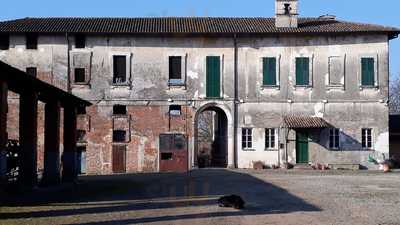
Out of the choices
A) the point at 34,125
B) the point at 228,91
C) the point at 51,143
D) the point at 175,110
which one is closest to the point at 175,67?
the point at 175,110

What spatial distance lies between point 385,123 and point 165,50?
14658mm

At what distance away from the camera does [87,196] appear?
72.1 ft

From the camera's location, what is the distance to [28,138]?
23375 mm

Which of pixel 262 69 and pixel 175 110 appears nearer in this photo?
pixel 262 69

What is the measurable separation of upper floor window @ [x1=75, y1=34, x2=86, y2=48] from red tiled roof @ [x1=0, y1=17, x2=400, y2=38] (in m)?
0.44

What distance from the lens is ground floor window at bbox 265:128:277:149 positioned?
1654 inches

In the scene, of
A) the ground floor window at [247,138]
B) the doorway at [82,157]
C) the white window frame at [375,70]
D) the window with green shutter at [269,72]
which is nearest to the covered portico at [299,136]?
the ground floor window at [247,138]

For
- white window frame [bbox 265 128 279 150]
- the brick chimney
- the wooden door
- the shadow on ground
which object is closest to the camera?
the shadow on ground

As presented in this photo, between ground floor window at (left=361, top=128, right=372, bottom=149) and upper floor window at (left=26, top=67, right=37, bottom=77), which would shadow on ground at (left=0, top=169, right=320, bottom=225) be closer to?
ground floor window at (left=361, top=128, right=372, bottom=149)

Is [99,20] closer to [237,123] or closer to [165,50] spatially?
[165,50]

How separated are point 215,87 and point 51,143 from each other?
1684 cm

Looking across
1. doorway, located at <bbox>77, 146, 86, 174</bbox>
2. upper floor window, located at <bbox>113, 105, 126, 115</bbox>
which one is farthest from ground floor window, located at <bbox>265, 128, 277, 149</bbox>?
doorway, located at <bbox>77, 146, 86, 174</bbox>

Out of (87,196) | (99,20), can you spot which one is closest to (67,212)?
(87,196)

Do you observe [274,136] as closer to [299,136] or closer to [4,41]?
[299,136]
